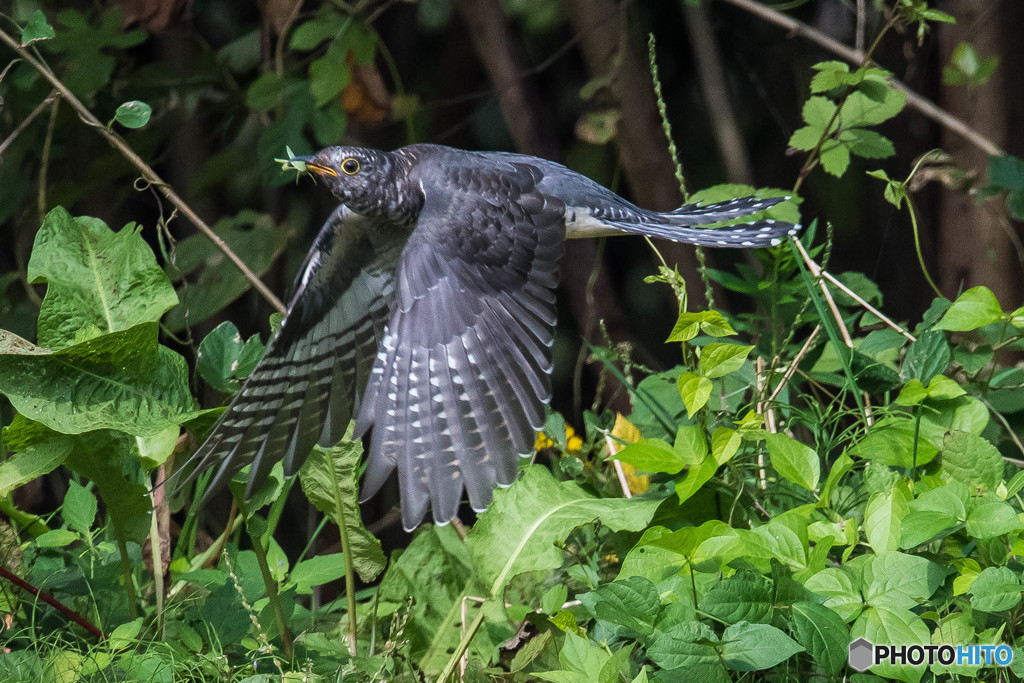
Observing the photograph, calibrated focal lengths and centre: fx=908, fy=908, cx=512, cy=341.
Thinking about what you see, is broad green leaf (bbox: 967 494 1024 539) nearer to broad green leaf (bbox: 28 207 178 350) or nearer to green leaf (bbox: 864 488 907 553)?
green leaf (bbox: 864 488 907 553)

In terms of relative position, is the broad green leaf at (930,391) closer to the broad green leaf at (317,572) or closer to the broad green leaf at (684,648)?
the broad green leaf at (684,648)

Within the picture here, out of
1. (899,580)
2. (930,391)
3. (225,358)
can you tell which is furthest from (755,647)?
(225,358)

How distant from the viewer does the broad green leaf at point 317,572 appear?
1.18 meters

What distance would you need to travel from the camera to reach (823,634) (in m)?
0.79

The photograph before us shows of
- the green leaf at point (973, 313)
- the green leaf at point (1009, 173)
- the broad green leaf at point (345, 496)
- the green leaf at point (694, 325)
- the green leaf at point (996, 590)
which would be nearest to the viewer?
the green leaf at point (996, 590)

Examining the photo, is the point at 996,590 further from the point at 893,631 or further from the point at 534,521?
the point at 534,521

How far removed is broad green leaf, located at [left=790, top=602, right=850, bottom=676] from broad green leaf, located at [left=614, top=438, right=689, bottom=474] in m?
0.19

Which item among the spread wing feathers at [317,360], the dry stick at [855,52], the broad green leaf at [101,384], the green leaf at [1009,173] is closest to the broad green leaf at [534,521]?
the spread wing feathers at [317,360]

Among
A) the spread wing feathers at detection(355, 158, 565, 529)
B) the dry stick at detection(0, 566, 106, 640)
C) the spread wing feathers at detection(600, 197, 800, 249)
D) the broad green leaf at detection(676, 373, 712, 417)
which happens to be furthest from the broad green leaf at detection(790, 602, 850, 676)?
the dry stick at detection(0, 566, 106, 640)

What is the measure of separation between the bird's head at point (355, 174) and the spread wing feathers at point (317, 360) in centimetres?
11

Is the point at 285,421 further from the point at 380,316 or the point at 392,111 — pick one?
the point at 392,111

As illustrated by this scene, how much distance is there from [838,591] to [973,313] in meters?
0.40

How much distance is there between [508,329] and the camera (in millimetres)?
1072

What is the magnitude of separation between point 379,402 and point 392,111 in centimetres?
115
